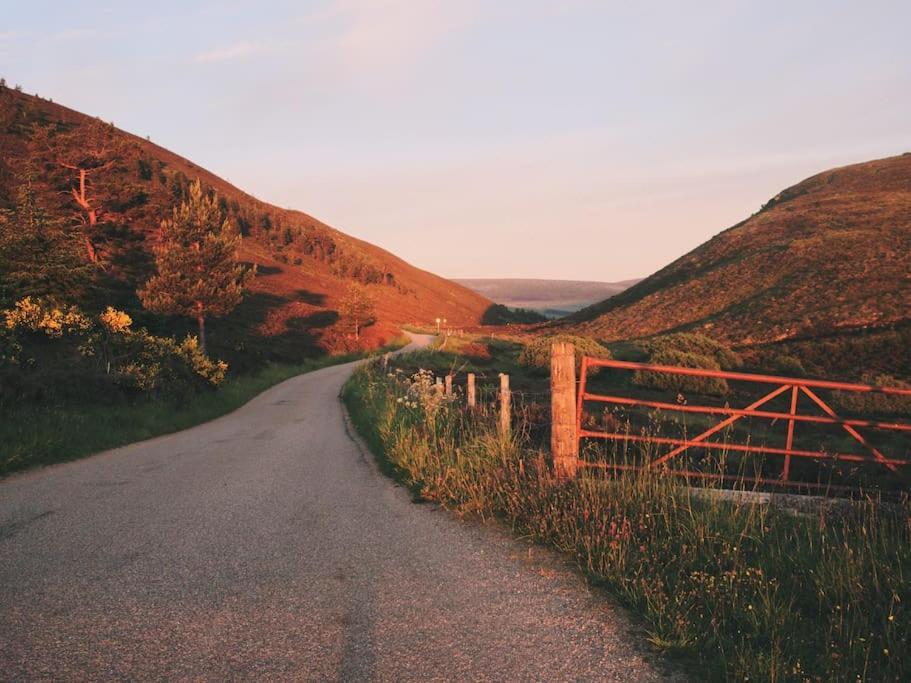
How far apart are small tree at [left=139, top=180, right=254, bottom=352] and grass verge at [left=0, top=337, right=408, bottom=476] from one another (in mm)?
11912

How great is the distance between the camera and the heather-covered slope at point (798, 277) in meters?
31.0

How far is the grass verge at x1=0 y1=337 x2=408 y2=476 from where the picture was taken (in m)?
9.48

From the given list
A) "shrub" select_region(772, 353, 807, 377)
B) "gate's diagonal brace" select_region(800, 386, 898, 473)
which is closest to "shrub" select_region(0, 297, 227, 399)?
"gate's diagonal brace" select_region(800, 386, 898, 473)

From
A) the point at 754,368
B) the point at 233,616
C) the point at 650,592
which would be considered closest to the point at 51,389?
the point at 233,616

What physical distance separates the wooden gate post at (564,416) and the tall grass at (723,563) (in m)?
0.28

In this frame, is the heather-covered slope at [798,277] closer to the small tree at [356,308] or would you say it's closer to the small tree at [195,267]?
the small tree at [356,308]

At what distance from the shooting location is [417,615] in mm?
4062

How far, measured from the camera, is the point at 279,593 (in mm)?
4422

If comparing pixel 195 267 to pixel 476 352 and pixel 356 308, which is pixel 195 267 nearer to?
pixel 476 352

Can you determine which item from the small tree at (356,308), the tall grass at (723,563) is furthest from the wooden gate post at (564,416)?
the small tree at (356,308)

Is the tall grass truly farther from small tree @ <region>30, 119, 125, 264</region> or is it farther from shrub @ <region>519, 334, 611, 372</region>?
small tree @ <region>30, 119, 125, 264</region>

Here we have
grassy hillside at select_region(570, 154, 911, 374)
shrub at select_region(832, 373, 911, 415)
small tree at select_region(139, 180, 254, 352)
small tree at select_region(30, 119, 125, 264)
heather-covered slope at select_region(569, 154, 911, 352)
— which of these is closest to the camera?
shrub at select_region(832, 373, 911, 415)

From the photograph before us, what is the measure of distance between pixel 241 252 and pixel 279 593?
73485 mm

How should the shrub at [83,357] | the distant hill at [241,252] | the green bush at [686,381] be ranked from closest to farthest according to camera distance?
1. the shrub at [83,357]
2. the green bush at [686,381]
3. the distant hill at [241,252]
